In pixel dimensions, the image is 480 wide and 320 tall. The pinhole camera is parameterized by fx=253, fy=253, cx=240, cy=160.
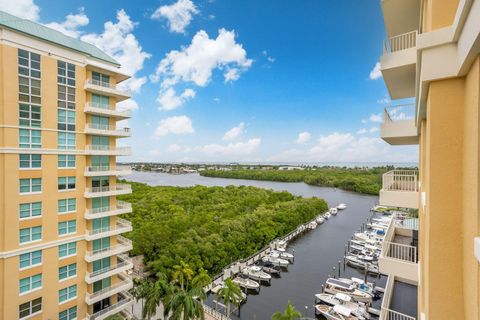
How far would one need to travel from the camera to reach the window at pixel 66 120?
13.1 m

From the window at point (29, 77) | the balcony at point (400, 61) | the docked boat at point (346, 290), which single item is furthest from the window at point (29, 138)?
the docked boat at point (346, 290)

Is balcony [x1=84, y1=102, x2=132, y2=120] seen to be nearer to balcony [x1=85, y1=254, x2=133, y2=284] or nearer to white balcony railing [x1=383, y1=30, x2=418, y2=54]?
balcony [x1=85, y1=254, x2=133, y2=284]

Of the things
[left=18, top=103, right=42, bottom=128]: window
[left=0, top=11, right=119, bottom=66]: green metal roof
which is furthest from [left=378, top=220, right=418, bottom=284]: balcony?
[left=0, top=11, right=119, bottom=66]: green metal roof

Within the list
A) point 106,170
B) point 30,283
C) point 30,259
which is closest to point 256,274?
point 106,170

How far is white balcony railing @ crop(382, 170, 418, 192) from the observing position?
328 inches

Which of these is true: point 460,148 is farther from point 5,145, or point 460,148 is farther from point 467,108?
point 5,145

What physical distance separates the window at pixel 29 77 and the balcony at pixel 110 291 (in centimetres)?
1102

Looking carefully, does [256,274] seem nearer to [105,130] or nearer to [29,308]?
[29,308]

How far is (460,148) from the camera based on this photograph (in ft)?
9.27

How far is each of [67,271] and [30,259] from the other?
205 cm

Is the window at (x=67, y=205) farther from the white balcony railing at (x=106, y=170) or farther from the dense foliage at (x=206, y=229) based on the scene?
the dense foliage at (x=206, y=229)

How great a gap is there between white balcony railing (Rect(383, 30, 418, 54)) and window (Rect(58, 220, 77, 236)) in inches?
635

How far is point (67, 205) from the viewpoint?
1361cm

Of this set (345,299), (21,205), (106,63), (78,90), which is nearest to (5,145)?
(21,205)
